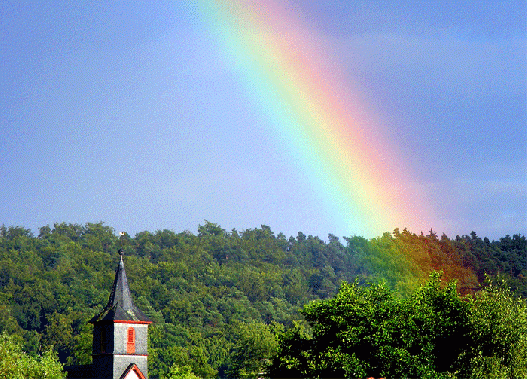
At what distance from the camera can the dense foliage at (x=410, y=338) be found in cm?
5141

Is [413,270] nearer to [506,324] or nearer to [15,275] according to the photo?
[15,275]

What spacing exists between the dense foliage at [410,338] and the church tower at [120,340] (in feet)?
63.4

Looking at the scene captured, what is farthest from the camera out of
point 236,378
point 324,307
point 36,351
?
point 36,351

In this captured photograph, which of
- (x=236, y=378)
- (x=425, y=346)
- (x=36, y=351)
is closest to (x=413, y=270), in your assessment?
(x=236, y=378)

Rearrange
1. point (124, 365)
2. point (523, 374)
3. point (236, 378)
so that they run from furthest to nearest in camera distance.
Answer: point (236, 378)
point (124, 365)
point (523, 374)

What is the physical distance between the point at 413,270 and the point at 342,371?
110756 mm

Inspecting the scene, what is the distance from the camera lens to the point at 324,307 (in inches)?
2327

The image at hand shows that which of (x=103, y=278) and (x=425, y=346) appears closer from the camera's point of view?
(x=425, y=346)

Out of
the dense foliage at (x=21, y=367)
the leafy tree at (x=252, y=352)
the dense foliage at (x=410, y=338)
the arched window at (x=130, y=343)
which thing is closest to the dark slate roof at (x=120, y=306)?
the arched window at (x=130, y=343)

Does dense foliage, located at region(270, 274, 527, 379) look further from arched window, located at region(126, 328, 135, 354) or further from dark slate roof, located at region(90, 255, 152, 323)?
dark slate roof, located at region(90, 255, 152, 323)

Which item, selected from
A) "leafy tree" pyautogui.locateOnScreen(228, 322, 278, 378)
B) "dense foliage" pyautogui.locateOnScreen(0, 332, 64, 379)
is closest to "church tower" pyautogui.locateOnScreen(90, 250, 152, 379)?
"dense foliage" pyautogui.locateOnScreen(0, 332, 64, 379)

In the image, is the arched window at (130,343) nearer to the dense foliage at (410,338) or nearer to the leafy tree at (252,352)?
the dense foliage at (410,338)

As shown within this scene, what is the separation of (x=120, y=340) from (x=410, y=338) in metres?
30.0

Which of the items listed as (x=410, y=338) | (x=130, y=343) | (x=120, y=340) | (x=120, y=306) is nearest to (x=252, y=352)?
(x=120, y=306)
